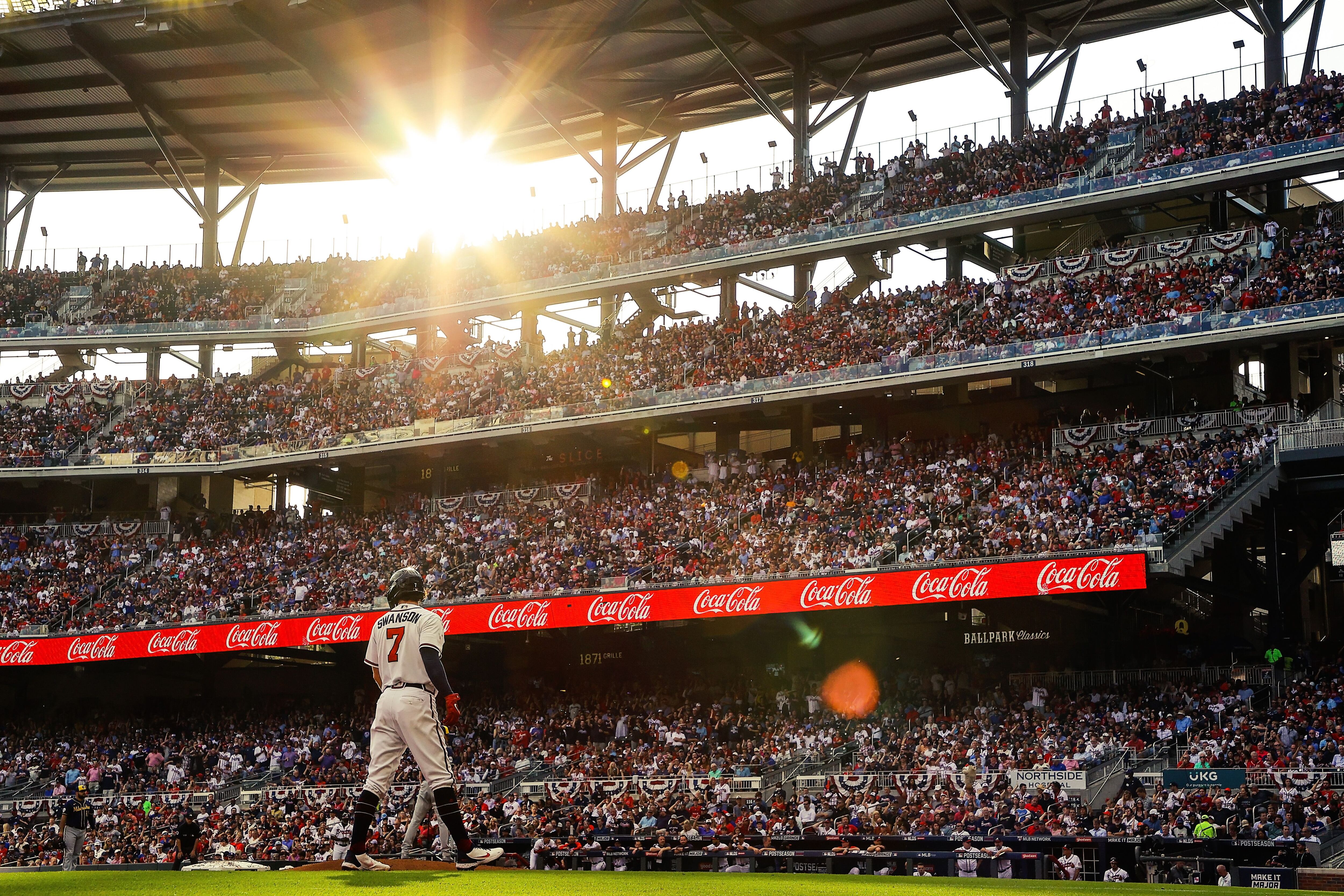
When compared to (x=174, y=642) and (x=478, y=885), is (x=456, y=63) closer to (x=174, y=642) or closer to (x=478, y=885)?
(x=174, y=642)

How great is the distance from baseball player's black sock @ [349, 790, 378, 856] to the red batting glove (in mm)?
828

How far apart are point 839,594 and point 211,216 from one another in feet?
108

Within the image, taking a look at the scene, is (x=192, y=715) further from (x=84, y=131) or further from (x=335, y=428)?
(x=84, y=131)

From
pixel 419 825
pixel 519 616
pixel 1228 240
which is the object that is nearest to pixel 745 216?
pixel 1228 240

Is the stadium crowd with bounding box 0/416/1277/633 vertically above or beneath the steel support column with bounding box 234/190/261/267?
beneath

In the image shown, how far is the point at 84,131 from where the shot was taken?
52.1 m

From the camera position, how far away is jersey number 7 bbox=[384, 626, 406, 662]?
11.0m

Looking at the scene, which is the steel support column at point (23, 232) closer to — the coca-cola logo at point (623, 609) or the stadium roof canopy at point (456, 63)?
the stadium roof canopy at point (456, 63)

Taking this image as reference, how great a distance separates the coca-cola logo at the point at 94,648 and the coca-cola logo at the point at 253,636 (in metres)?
3.70

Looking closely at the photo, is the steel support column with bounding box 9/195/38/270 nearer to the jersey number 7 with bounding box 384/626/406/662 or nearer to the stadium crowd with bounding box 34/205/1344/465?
the stadium crowd with bounding box 34/205/1344/465

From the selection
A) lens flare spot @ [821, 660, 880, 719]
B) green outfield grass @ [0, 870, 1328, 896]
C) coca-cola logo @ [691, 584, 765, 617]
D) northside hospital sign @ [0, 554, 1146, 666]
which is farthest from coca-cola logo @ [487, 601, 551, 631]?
green outfield grass @ [0, 870, 1328, 896]

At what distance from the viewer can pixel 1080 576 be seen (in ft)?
90.8

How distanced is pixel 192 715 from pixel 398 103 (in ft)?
70.1

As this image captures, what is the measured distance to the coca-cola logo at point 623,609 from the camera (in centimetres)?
3275
